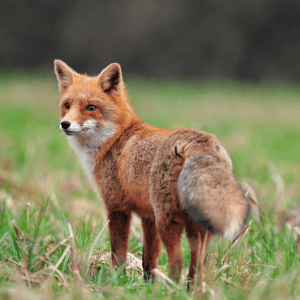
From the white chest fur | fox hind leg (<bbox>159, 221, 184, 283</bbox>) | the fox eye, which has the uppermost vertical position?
the fox eye

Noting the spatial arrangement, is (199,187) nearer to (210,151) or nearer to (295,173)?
(210,151)

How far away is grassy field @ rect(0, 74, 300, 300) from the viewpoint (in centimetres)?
268

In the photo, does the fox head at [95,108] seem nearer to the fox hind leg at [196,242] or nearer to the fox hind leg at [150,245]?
the fox hind leg at [150,245]

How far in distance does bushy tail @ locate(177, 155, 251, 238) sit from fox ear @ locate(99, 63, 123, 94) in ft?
4.64

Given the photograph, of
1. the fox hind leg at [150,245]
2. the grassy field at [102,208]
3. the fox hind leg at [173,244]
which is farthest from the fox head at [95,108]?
the fox hind leg at [173,244]

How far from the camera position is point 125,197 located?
318 centimetres

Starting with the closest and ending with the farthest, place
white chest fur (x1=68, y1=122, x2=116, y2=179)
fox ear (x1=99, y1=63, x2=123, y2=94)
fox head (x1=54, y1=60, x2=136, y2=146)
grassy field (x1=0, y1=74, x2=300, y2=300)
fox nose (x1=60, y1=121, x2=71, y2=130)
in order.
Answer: grassy field (x1=0, y1=74, x2=300, y2=300) < fox nose (x1=60, y1=121, x2=71, y2=130) < fox head (x1=54, y1=60, x2=136, y2=146) < white chest fur (x1=68, y1=122, x2=116, y2=179) < fox ear (x1=99, y1=63, x2=123, y2=94)

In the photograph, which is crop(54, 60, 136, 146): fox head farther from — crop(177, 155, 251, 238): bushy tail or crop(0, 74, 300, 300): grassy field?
crop(177, 155, 251, 238): bushy tail

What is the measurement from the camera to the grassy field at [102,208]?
2.68 m

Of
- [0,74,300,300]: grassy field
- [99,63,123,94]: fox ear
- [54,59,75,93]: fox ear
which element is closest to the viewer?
[0,74,300,300]: grassy field

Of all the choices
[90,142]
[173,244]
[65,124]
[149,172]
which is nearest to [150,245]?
[173,244]

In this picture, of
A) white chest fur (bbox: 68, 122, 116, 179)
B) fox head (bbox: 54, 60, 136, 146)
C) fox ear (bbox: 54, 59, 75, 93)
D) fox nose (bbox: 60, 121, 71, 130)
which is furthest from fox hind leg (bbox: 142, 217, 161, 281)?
fox ear (bbox: 54, 59, 75, 93)

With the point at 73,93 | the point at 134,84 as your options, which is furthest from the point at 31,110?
the point at 73,93

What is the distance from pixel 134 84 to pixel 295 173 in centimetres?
1225
